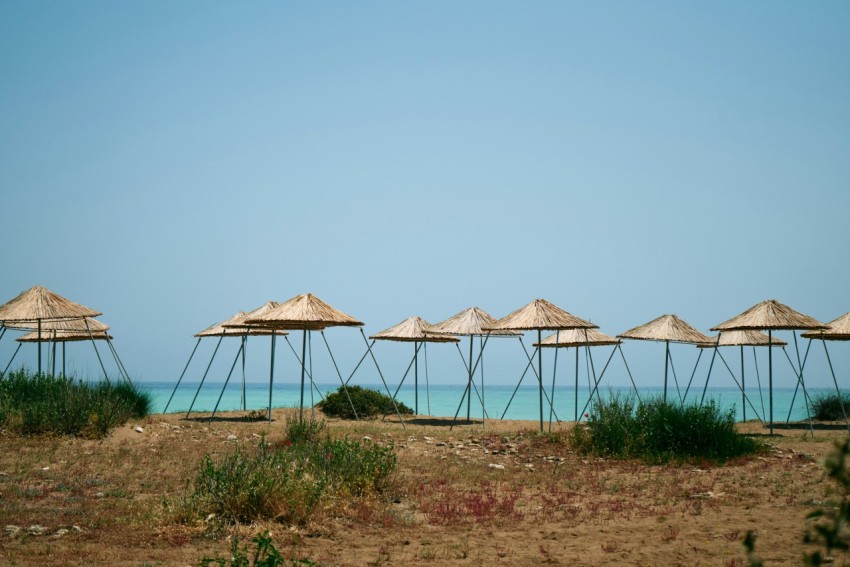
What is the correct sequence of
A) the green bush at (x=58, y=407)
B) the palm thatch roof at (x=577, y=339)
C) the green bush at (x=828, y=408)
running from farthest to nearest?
the green bush at (x=828, y=408)
the palm thatch roof at (x=577, y=339)
the green bush at (x=58, y=407)

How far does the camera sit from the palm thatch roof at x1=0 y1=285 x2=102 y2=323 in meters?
19.1

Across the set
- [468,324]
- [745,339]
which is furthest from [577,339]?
[745,339]

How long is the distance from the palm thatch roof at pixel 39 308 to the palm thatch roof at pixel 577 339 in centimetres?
1383

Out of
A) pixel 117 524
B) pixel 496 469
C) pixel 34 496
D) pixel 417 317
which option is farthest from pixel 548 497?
pixel 417 317

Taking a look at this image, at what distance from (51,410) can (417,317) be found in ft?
39.5

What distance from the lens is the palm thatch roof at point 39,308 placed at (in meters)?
19.1

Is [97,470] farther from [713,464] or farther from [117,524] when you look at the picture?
[713,464]

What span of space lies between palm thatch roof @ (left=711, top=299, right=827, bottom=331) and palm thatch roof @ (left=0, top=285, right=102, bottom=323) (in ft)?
54.8

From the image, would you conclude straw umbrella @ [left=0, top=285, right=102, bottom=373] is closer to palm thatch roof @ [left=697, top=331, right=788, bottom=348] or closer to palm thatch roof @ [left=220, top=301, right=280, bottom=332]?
palm thatch roof @ [left=220, top=301, right=280, bottom=332]

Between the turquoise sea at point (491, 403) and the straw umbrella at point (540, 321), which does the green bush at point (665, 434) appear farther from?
the straw umbrella at point (540, 321)

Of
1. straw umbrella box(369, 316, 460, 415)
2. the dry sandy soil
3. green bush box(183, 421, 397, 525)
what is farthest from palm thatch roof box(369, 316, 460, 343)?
green bush box(183, 421, 397, 525)

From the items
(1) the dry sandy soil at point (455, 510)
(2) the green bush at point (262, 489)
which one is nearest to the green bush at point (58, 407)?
(1) the dry sandy soil at point (455, 510)

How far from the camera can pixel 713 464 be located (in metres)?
13.3

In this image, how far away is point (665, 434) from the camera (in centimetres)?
1451
